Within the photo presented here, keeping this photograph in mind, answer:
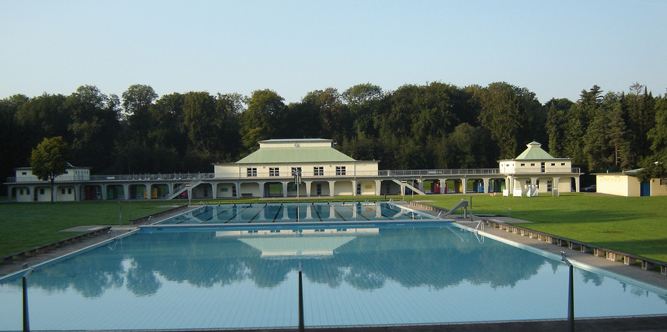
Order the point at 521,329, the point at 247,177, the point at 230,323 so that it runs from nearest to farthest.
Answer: the point at 521,329 < the point at 230,323 < the point at 247,177

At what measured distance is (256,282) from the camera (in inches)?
611

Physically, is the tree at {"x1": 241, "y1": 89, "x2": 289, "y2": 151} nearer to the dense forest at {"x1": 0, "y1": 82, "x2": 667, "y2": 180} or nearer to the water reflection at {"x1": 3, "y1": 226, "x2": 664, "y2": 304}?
the dense forest at {"x1": 0, "y1": 82, "x2": 667, "y2": 180}

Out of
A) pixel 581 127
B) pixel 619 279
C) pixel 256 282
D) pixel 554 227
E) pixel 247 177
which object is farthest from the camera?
pixel 581 127

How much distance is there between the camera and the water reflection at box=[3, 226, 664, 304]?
1566cm

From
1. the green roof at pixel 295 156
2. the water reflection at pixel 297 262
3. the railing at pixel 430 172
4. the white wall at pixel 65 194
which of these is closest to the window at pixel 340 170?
the green roof at pixel 295 156

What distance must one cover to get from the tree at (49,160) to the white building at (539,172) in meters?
38.7

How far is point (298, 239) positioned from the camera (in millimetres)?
24031

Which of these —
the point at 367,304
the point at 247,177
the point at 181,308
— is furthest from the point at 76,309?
the point at 247,177

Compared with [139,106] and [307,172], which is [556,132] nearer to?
[307,172]

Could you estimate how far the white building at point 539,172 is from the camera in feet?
178

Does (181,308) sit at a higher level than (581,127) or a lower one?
lower

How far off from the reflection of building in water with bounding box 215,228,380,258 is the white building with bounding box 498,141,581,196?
30.8 metres

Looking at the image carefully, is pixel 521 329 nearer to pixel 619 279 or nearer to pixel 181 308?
pixel 619 279

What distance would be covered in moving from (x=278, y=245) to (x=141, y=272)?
20.3 ft
